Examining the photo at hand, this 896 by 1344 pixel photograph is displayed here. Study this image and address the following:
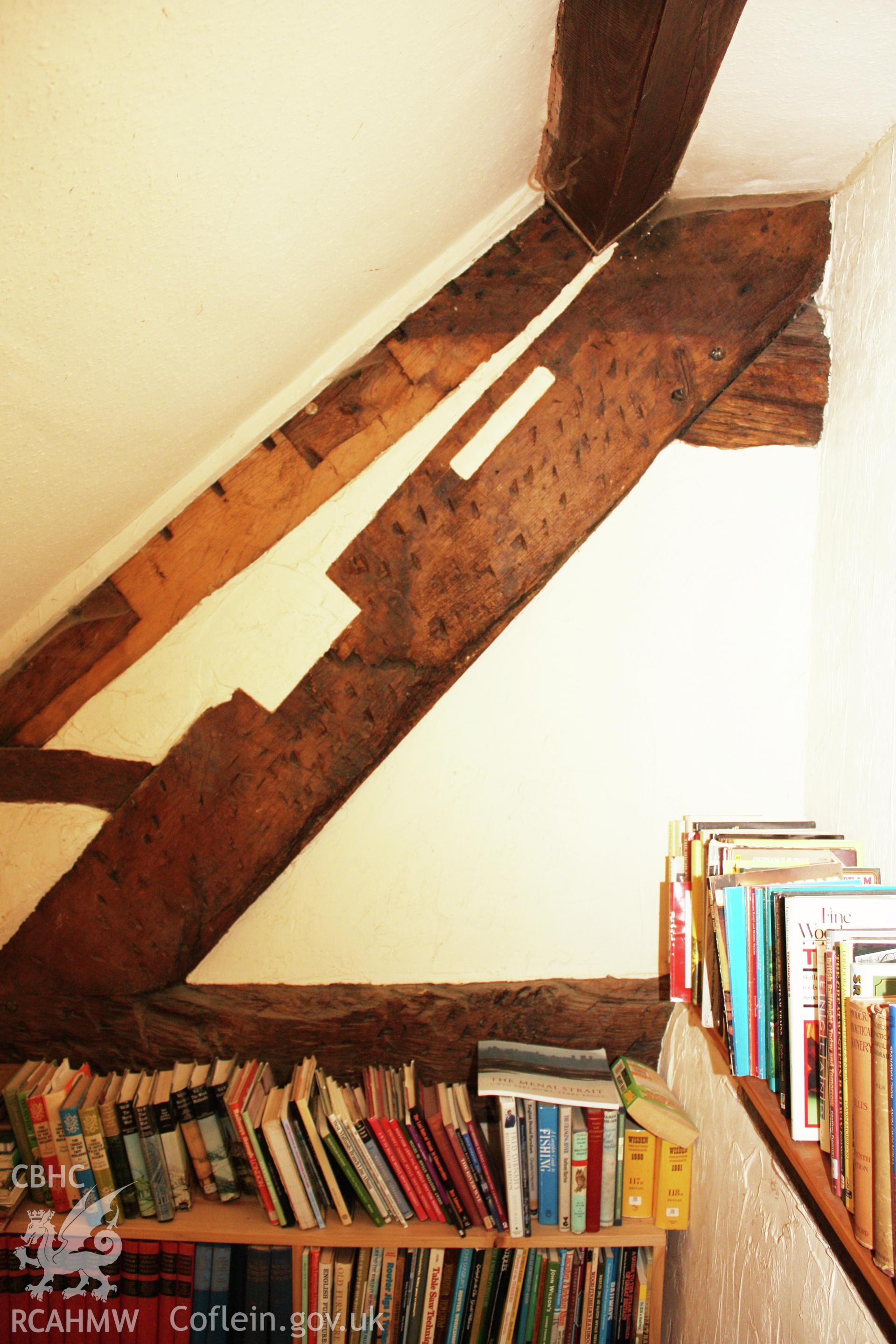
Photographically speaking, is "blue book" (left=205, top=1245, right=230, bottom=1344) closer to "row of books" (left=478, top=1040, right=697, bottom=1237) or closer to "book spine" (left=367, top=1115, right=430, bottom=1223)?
"book spine" (left=367, top=1115, right=430, bottom=1223)

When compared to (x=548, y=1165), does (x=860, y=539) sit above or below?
above

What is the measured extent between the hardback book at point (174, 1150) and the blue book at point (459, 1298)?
1.75 ft

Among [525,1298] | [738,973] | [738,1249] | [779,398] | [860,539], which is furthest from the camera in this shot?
[779,398]

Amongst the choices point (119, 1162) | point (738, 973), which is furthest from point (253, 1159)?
point (738, 973)

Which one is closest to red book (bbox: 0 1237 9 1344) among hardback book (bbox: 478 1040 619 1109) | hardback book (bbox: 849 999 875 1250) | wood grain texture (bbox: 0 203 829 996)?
wood grain texture (bbox: 0 203 829 996)

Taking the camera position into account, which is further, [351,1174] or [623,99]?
[351,1174]

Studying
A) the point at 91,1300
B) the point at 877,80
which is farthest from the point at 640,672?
the point at 91,1300

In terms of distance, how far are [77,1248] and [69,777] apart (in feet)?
2.90

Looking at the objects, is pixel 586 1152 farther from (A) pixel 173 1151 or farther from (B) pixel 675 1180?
(A) pixel 173 1151

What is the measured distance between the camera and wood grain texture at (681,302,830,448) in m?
1.69

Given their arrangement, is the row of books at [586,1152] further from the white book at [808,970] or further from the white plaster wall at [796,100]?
the white plaster wall at [796,100]

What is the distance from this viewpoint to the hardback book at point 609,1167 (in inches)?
60.1

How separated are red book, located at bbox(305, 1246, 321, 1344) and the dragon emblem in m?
0.36

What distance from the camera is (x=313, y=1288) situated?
154cm
